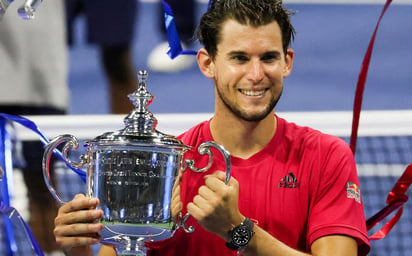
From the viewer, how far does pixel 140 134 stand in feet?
7.88

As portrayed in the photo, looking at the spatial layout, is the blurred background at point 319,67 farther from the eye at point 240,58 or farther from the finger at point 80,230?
the finger at point 80,230

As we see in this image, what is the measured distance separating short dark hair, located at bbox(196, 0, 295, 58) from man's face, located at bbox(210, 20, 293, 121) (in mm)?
25

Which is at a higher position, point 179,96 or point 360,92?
point 360,92

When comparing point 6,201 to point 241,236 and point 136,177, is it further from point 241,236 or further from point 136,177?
point 241,236

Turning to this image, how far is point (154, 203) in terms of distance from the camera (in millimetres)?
2402

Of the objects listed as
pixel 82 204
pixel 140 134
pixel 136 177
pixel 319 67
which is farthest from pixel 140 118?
pixel 319 67

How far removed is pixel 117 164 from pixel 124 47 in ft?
14.8

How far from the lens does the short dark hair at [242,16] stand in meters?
2.73

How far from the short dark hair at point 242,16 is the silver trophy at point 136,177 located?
48cm

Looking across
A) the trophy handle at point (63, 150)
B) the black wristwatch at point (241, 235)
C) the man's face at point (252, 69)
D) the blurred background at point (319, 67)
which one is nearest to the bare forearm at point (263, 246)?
the black wristwatch at point (241, 235)

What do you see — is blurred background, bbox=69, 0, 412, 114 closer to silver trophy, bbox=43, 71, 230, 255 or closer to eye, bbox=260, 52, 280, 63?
eye, bbox=260, 52, 280, 63

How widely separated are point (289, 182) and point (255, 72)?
0.35m

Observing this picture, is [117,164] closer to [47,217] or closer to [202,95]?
[47,217]

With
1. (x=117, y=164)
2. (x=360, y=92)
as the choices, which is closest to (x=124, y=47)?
(x=360, y=92)
